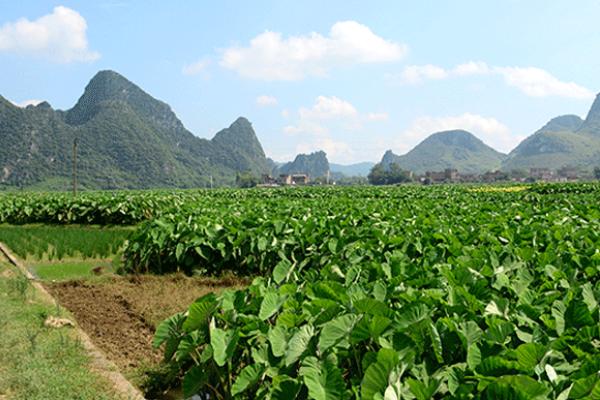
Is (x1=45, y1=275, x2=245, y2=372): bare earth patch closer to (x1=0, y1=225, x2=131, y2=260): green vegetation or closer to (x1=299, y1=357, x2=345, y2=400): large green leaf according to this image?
(x1=299, y1=357, x2=345, y2=400): large green leaf

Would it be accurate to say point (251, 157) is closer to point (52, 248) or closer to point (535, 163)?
point (535, 163)

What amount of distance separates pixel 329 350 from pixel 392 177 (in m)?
138

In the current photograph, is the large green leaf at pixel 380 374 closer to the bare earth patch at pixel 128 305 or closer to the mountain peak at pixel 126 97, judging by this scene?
the bare earth patch at pixel 128 305

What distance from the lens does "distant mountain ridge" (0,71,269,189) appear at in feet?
349

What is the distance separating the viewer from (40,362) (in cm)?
464

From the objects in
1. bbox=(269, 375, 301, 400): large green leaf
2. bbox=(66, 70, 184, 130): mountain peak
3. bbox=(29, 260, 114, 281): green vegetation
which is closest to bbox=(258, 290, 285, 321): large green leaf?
bbox=(269, 375, 301, 400): large green leaf

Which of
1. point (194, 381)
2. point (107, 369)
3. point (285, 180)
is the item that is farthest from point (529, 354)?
point (285, 180)

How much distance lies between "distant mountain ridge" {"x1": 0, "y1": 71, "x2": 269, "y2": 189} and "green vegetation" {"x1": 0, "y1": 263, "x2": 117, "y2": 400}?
81.7 m

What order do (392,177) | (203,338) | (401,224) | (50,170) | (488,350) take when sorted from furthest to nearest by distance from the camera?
(392,177) < (50,170) < (401,224) < (203,338) < (488,350)

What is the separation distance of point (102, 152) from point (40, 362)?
125 m

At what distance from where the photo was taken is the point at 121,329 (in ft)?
20.3

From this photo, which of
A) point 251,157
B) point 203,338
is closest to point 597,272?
point 203,338

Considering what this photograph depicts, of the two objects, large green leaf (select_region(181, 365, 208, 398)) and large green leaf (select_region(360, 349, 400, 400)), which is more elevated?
large green leaf (select_region(360, 349, 400, 400))

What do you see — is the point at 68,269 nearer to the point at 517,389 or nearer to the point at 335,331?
the point at 335,331
